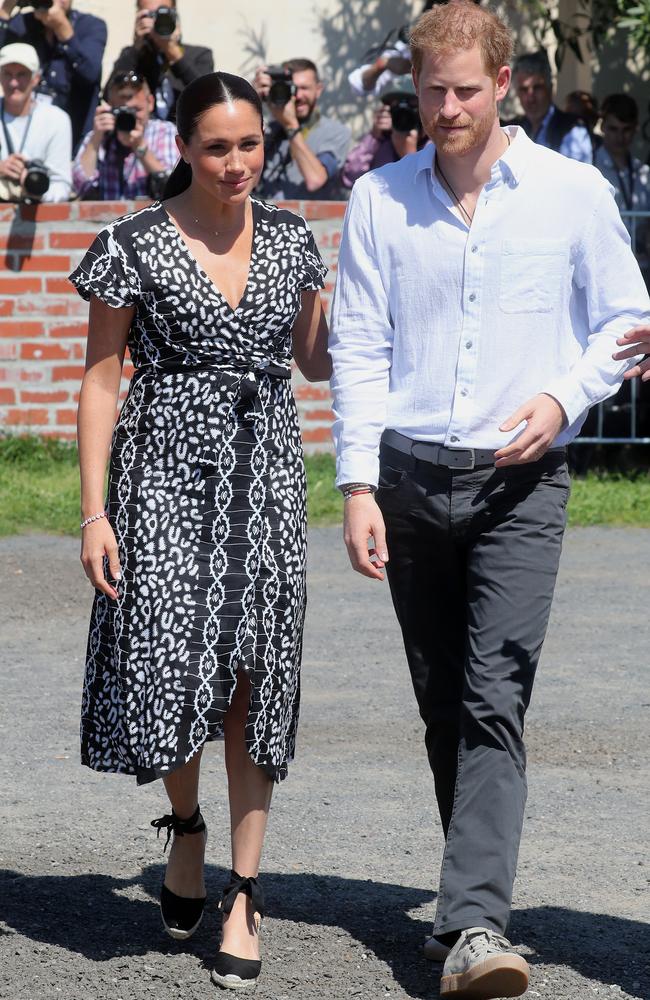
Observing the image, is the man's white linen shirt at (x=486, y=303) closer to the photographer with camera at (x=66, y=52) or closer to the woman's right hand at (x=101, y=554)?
the woman's right hand at (x=101, y=554)

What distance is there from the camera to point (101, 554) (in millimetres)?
3570

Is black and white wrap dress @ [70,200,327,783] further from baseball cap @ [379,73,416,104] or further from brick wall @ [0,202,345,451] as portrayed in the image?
brick wall @ [0,202,345,451]

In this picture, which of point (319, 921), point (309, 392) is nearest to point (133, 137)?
point (309, 392)

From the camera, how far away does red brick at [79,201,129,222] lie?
10.5 meters

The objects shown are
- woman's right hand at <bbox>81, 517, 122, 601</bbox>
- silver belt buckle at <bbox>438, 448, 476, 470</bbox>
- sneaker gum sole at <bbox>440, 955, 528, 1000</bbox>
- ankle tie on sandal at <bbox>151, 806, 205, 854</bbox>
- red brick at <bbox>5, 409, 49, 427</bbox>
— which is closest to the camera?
sneaker gum sole at <bbox>440, 955, 528, 1000</bbox>

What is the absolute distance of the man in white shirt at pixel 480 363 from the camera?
340 centimetres

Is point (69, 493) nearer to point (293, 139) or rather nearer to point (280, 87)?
point (293, 139)

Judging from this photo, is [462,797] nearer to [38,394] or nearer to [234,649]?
[234,649]

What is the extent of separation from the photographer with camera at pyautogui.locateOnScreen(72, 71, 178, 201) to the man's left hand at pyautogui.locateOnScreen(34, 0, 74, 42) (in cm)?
58

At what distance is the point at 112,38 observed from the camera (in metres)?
14.4

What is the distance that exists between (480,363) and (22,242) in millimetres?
7612

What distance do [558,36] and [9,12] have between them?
4.52 metres

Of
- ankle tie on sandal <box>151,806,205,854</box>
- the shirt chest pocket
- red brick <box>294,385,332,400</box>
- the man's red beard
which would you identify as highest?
the man's red beard

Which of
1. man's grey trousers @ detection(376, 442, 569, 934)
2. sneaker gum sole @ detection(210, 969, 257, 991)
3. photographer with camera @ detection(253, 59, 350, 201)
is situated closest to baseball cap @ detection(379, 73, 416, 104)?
photographer with camera @ detection(253, 59, 350, 201)
